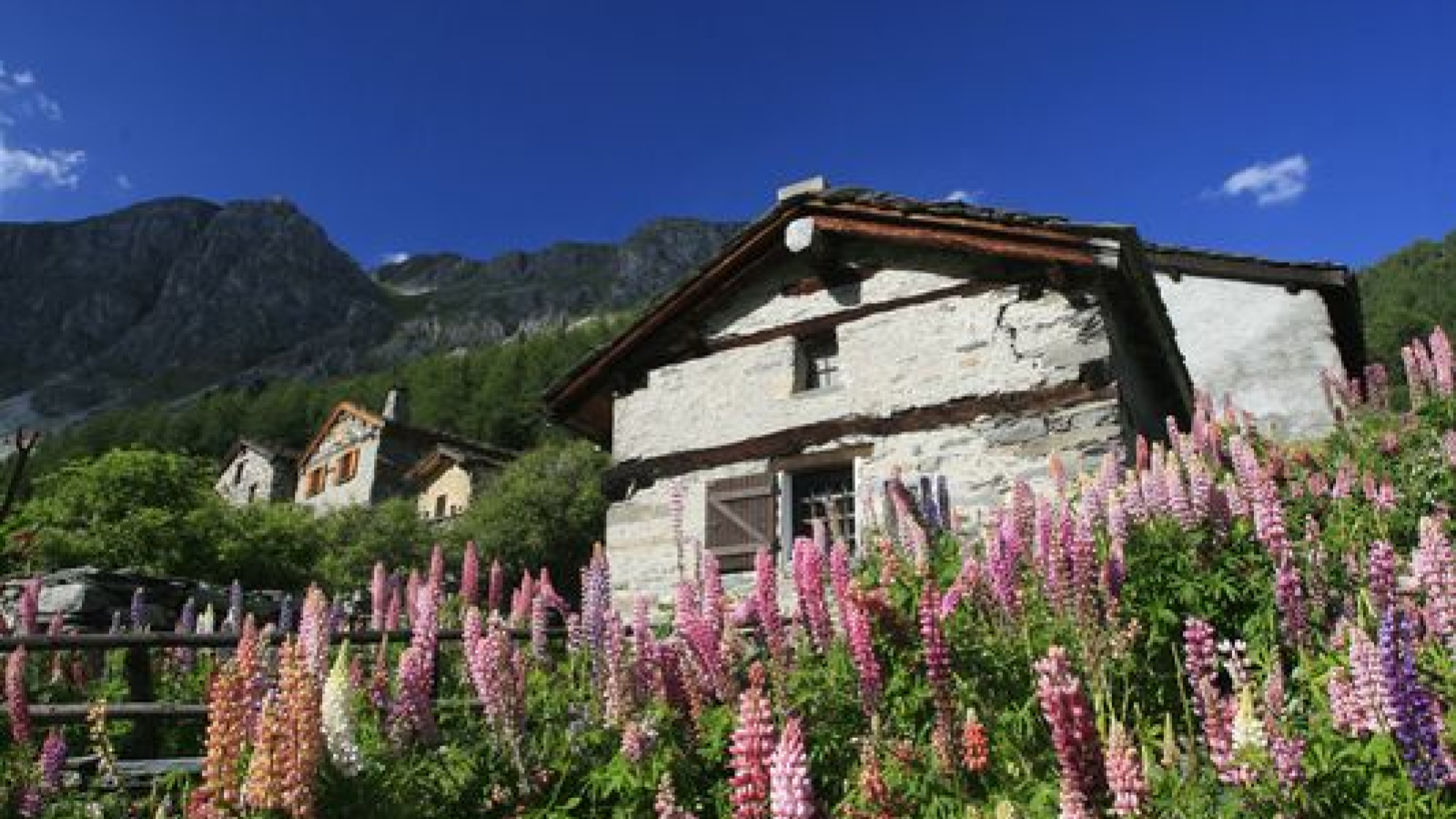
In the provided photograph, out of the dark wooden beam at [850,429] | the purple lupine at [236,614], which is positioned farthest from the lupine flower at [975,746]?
the dark wooden beam at [850,429]

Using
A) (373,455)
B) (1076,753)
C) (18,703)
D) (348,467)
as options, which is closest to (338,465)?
(348,467)

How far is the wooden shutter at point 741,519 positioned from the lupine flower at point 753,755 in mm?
10219

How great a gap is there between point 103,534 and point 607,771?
29136mm

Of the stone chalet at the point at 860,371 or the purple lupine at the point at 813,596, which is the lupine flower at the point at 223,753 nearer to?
the purple lupine at the point at 813,596

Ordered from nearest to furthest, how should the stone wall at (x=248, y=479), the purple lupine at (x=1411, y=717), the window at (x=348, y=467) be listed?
1. the purple lupine at (x=1411, y=717)
2. the window at (x=348, y=467)
3. the stone wall at (x=248, y=479)

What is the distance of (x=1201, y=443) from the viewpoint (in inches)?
352

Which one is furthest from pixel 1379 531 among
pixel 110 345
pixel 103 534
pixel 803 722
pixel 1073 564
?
pixel 110 345

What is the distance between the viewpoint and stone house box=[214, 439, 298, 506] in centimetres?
5303

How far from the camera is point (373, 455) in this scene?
46500 millimetres

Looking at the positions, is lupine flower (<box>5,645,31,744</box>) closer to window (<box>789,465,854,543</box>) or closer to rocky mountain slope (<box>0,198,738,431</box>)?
window (<box>789,465,854,543</box>)

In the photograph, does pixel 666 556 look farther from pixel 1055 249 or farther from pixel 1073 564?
pixel 1073 564

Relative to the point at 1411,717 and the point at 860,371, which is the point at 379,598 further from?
the point at 860,371

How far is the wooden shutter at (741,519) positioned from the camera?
43.4 feet

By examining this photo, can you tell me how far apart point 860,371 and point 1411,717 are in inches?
417
